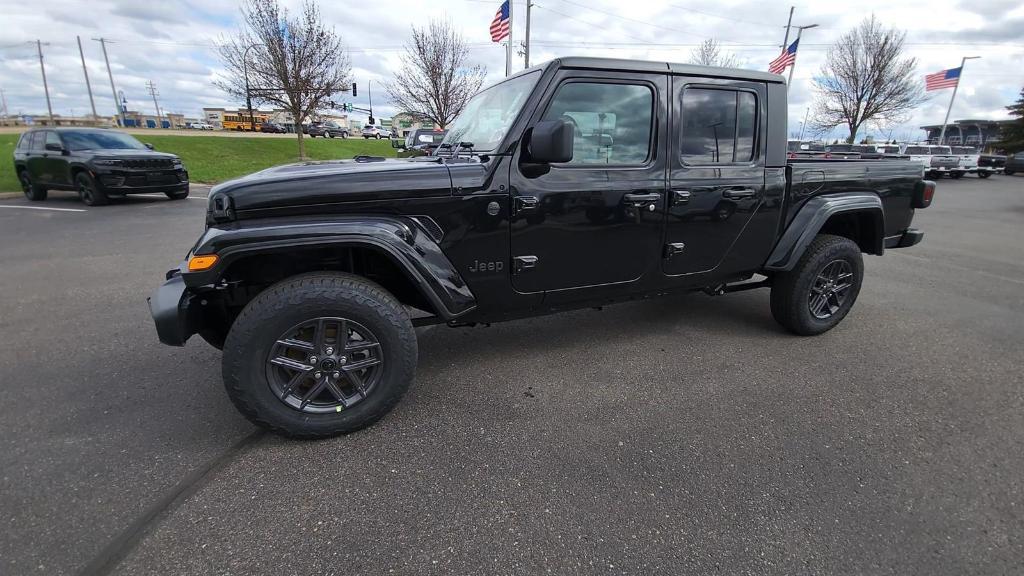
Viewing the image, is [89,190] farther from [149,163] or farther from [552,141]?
[552,141]

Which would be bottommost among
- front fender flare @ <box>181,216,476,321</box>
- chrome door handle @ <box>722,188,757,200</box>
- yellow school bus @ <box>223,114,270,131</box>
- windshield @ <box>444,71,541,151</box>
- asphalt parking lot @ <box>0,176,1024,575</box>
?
asphalt parking lot @ <box>0,176,1024,575</box>

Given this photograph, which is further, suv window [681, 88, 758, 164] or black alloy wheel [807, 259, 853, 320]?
black alloy wheel [807, 259, 853, 320]

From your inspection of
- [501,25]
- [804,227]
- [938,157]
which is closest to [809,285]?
[804,227]

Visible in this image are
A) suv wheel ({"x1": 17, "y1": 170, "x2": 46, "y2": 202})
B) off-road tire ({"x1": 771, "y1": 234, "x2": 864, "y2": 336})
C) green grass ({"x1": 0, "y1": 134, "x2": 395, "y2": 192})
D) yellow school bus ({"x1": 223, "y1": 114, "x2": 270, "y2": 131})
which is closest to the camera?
off-road tire ({"x1": 771, "y1": 234, "x2": 864, "y2": 336})

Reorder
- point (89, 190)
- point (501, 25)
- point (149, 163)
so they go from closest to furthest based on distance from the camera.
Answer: point (89, 190) → point (149, 163) → point (501, 25)

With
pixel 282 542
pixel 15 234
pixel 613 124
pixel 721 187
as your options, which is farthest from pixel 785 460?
pixel 15 234

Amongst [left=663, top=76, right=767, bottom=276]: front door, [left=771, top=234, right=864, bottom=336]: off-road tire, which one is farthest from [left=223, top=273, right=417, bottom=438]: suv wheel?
[left=771, top=234, right=864, bottom=336]: off-road tire

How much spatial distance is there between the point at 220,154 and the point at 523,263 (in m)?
24.7

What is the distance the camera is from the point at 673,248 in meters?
3.15

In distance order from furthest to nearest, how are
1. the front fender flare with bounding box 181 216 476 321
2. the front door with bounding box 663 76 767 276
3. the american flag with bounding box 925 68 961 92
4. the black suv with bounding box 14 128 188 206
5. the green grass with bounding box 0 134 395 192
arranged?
1. the american flag with bounding box 925 68 961 92
2. the green grass with bounding box 0 134 395 192
3. the black suv with bounding box 14 128 188 206
4. the front door with bounding box 663 76 767 276
5. the front fender flare with bounding box 181 216 476 321

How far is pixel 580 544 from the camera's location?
1865 mm

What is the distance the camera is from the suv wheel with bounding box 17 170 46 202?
432 inches

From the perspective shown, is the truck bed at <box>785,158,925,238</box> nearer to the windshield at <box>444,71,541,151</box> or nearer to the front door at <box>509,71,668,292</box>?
the front door at <box>509,71,668,292</box>

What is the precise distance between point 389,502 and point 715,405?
1.87 meters
